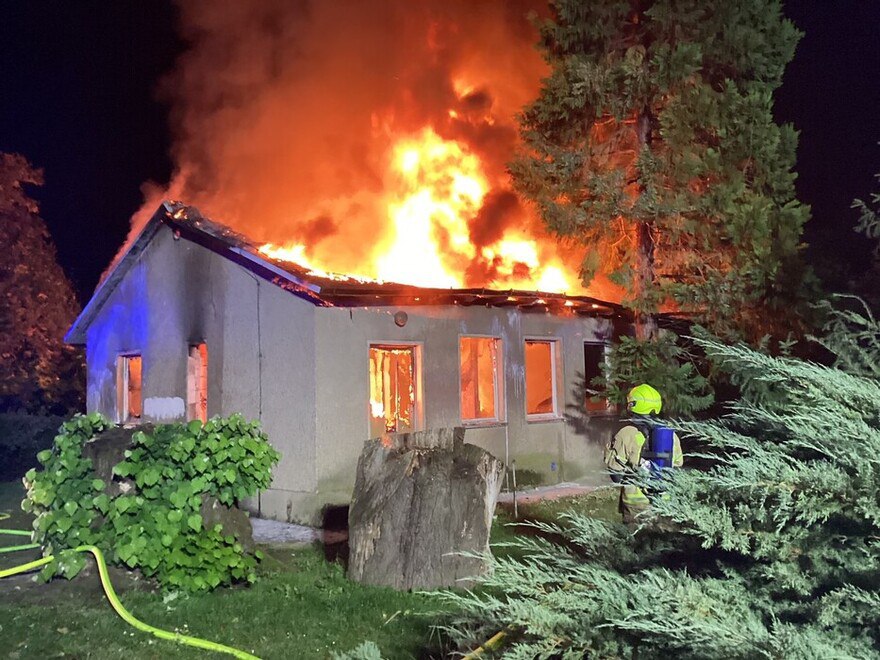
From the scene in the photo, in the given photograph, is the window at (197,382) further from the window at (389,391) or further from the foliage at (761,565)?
the foliage at (761,565)

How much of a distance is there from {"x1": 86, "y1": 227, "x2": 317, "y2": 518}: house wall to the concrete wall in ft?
0.08

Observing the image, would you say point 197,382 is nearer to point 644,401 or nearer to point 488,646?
point 644,401

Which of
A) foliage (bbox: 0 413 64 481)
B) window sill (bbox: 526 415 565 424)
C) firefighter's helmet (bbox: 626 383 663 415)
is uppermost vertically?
firefighter's helmet (bbox: 626 383 663 415)

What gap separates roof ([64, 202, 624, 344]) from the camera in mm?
9477

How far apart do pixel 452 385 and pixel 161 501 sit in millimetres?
5693

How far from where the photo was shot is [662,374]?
10.6m

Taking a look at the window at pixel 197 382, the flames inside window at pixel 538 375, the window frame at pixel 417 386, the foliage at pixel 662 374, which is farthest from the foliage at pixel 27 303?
the foliage at pixel 662 374

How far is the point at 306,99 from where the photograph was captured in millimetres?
19672

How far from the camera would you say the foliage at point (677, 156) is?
10.6 m

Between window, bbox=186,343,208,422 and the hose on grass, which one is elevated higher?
window, bbox=186,343,208,422

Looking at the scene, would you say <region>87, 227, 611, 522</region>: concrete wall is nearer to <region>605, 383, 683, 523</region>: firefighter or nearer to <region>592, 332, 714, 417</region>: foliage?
<region>592, 332, 714, 417</region>: foliage

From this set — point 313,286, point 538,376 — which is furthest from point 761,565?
point 538,376

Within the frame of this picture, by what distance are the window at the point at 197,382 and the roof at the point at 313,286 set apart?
1.88 metres

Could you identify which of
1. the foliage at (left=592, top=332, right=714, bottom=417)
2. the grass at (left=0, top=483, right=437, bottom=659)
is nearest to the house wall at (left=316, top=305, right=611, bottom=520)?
the foliage at (left=592, top=332, right=714, bottom=417)
